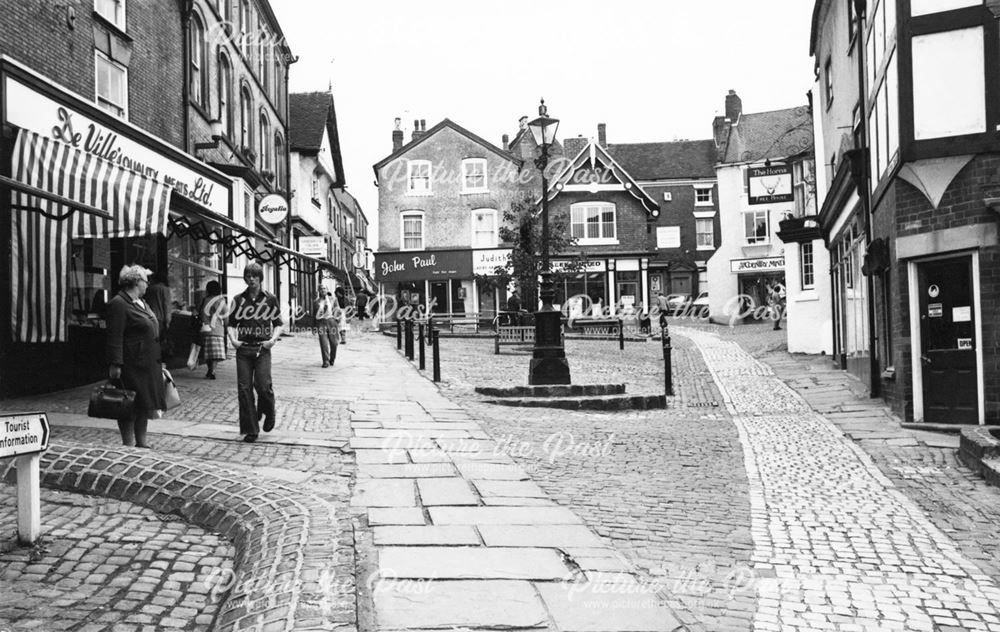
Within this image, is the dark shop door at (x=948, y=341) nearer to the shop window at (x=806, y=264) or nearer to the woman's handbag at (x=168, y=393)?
the woman's handbag at (x=168, y=393)

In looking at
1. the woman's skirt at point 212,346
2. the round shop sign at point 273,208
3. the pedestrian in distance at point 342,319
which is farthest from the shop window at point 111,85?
the round shop sign at point 273,208

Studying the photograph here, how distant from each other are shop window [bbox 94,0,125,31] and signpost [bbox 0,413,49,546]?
1079 centimetres

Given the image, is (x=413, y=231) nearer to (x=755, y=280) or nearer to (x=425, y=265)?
(x=425, y=265)

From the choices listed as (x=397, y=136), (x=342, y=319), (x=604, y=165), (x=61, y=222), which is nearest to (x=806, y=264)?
(x=342, y=319)

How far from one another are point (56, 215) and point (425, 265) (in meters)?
32.4

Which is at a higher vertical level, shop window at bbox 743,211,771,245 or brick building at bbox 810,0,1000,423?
shop window at bbox 743,211,771,245

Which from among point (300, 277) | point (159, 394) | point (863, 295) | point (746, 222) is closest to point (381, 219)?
point (300, 277)

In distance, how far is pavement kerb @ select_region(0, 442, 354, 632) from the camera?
3701 millimetres

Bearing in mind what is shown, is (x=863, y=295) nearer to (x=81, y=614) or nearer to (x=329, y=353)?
(x=329, y=353)

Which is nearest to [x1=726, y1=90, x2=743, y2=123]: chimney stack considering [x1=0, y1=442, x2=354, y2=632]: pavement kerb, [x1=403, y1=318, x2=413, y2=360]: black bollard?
[x1=403, y1=318, x2=413, y2=360]: black bollard

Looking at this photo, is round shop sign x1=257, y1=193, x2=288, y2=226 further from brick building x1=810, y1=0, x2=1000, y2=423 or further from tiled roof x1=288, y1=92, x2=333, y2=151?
brick building x1=810, y1=0, x2=1000, y2=423

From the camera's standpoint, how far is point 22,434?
4.61m

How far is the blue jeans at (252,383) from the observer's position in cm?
802

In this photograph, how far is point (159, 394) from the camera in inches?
296
